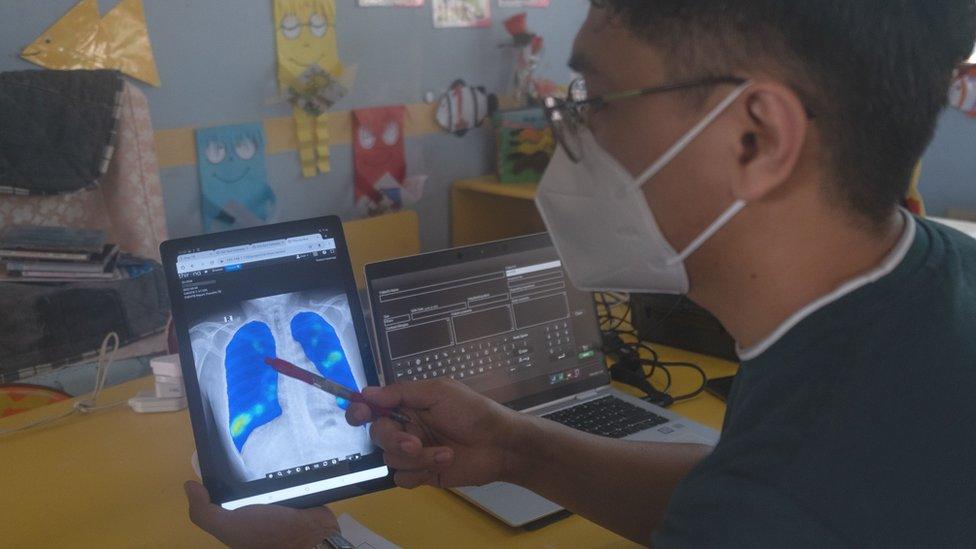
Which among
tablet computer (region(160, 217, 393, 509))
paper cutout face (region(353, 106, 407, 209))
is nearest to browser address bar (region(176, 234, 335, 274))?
tablet computer (region(160, 217, 393, 509))

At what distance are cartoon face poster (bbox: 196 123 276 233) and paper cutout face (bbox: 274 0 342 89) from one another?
0.22 meters

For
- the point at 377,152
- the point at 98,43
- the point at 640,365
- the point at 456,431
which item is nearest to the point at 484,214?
the point at 377,152

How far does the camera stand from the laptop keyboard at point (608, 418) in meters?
1.27

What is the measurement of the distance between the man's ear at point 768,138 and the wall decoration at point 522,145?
7.12 feet

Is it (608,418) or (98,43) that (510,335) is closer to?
(608,418)

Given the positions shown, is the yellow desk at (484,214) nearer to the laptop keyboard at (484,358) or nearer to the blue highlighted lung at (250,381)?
the laptop keyboard at (484,358)

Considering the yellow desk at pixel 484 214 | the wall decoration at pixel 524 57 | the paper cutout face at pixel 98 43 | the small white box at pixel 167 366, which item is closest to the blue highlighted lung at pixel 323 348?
the small white box at pixel 167 366

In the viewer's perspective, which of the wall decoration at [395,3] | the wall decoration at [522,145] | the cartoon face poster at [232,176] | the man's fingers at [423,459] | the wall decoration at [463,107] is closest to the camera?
the man's fingers at [423,459]

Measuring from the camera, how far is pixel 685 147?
2.53 ft

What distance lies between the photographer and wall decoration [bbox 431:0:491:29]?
3006 millimetres

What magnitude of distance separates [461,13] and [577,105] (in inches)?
92.7

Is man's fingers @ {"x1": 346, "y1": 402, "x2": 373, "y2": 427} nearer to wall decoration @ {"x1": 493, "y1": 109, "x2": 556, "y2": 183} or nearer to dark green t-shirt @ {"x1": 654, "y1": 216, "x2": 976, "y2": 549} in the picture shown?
dark green t-shirt @ {"x1": 654, "y1": 216, "x2": 976, "y2": 549}

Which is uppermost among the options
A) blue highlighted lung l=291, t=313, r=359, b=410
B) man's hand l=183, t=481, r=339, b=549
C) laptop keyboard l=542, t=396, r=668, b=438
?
blue highlighted lung l=291, t=313, r=359, b=410

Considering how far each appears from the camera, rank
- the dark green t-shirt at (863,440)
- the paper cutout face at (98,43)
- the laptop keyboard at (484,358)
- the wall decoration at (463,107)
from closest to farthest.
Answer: the dark green t-shirt at (863,440) < the laptop keyboard at (484,358) < the paper cutout face at (98,43) < the wall decoration at (463,107)
